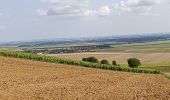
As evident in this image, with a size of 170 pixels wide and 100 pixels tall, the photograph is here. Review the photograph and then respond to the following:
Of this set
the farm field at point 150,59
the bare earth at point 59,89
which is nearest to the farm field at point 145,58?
the farm field at point 150,59

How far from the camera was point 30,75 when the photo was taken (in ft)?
109

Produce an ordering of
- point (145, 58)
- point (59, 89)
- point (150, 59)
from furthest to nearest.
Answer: point (145, 58)
point (150, 59)
point (59, 89)

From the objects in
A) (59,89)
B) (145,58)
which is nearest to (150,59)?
(145,58)

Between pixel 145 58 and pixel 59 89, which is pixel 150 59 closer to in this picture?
pixel 145 58

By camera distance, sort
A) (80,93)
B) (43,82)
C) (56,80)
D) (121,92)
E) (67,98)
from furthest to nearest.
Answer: (56,80) → (43,82) → (121,92) → (80,93) → (67,98)

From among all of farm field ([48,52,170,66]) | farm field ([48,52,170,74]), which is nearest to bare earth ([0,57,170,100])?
farm field ([48,52,170,74])

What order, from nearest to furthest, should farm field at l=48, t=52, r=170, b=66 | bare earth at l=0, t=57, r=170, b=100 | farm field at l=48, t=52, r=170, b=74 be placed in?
1. bare earth at l=0, t=57, r=170, b=100
2. farm field at l=48, t=52, r=170, b=74
3. farm field at l=48, t=52, r=170, b=66

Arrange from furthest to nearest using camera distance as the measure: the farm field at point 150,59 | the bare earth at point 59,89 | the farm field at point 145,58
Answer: the farm field at point 145,58, the farm field at point 150,59, the bare earth at point 59,89

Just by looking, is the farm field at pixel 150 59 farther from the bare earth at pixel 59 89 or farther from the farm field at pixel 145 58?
the bare earth at pixel 59 89

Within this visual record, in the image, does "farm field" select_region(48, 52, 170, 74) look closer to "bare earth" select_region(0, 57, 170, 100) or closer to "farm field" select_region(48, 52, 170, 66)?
"farm field" select_region(48, 52, 170, 66)

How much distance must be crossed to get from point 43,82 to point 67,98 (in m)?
6.76

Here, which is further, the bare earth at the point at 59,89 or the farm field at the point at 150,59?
the farm field at the point at 150,59

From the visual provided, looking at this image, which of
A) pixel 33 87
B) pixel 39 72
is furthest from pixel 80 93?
pixel 39 72

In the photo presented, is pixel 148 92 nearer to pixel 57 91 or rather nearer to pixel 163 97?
pixel 163 97
